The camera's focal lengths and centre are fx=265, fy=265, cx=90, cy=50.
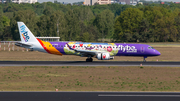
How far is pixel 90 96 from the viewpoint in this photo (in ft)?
69.3

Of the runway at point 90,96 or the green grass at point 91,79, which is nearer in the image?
the runway at point 90,96

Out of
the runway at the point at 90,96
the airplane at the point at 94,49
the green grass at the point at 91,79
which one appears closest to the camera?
the runway at the point at 90,96

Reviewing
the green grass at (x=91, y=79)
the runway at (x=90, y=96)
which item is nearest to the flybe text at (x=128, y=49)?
the green grass at (x=91, y=79)

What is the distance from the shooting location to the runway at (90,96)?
20.1m

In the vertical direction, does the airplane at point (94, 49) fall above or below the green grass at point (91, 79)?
above

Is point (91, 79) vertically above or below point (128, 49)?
below

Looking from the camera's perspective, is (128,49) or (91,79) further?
(128,49)

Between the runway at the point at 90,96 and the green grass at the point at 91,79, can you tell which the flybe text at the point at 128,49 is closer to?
the green grass at the point at 91,79

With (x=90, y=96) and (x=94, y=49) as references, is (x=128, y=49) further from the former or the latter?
(x=90, y=96)

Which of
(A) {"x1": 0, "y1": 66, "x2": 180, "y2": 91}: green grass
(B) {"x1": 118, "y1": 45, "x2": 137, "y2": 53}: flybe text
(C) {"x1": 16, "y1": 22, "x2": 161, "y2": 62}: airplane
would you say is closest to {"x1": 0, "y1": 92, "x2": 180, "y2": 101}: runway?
(A) {"x1": 0, "y1": 66, "x2": 180, "y2": 91}: green grass

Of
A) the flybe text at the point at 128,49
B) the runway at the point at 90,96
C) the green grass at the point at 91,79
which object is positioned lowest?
the green grass at the point at 91,79

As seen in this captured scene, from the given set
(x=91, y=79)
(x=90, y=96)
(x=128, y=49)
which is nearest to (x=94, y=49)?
(x=128, y=49)

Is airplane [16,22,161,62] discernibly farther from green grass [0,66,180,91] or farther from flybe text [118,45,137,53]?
green grass [0,66,180,91]

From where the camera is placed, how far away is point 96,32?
459 feet
